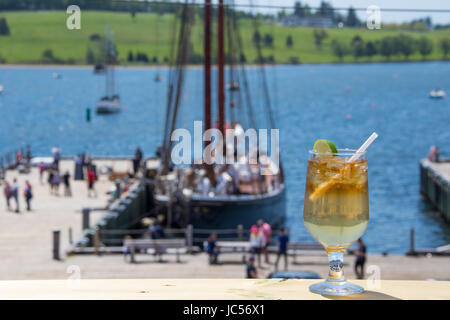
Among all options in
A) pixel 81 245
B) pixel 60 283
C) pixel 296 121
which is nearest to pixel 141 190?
pixel 81 245

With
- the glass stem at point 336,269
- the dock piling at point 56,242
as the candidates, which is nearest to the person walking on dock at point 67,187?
the dock piling at point 56,242

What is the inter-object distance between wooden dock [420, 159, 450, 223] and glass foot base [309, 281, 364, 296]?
40414 millimetres

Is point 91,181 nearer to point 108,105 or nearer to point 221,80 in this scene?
point 221,80

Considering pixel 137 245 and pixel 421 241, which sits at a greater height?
pixel 137 245

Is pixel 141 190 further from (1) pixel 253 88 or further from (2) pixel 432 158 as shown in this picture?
(1) pixel 253 88

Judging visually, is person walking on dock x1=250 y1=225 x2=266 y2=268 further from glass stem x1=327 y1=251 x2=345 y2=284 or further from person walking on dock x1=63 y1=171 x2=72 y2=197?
glass stem x1=327 y1=251 x2=345 y2=284

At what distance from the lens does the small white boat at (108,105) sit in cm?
11356

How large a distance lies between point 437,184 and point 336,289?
44.6 meters

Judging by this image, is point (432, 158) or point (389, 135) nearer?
point (432, 158)

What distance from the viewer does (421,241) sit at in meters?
39.4

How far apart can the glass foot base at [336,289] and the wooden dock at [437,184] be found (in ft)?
133

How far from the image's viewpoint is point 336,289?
2.48 meters

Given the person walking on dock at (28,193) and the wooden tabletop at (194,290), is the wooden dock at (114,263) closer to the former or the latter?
the person walking on dock at (28,193)
